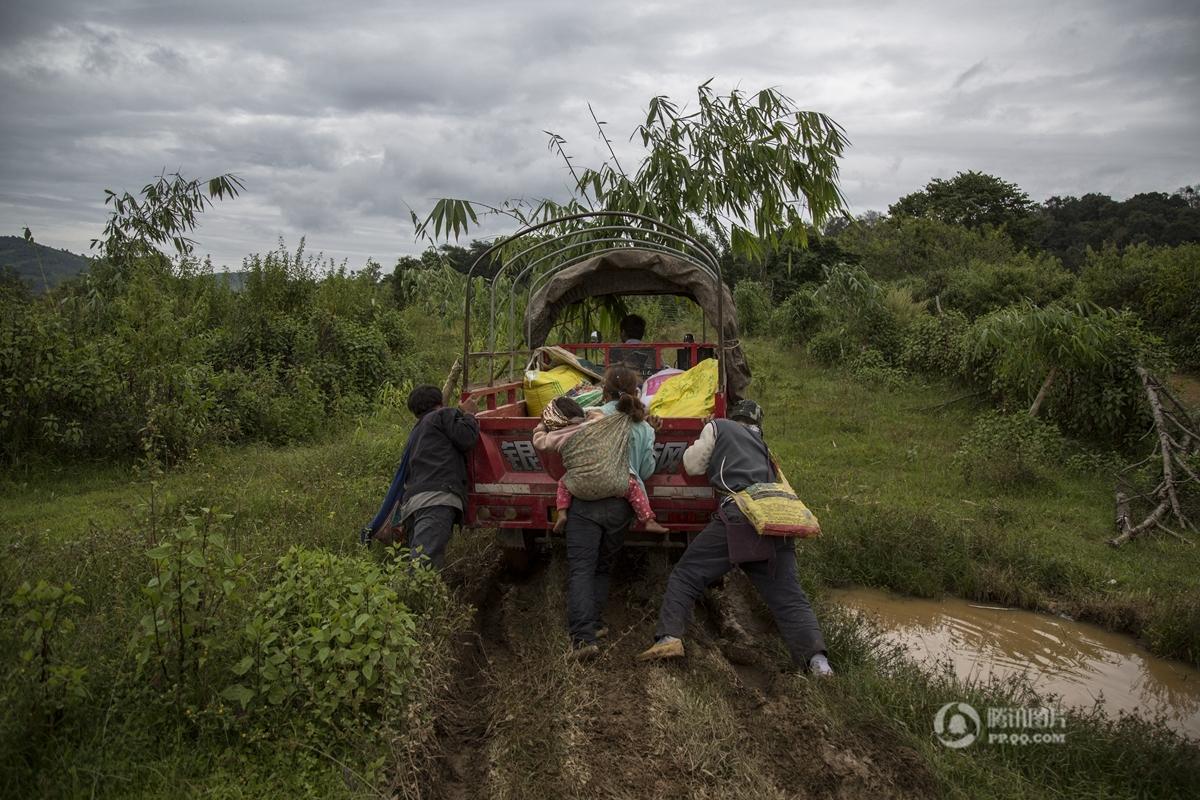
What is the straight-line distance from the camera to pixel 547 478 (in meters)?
5.36

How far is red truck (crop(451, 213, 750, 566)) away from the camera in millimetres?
5297

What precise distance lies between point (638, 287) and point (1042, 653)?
4.74m

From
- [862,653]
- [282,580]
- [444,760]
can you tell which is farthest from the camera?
[862,653]

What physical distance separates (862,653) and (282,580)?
3.29 meters

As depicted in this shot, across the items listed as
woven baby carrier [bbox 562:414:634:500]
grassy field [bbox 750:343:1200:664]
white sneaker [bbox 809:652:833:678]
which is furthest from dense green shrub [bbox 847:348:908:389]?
white sneaker [bbox 809:652:833:678]

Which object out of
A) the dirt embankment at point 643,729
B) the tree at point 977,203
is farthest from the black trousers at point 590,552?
the tree at point 977,203

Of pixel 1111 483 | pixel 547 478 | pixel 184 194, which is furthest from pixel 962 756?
pixel 184 194

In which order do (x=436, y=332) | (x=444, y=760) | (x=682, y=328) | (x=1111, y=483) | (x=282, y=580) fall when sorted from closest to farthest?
(x=444, y=760) < (x=282, y=580) < (x=1111, y=483) < (x=436, y=332) < (x=682, y=328)

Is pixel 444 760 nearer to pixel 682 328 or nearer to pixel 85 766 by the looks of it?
pixel 85 766

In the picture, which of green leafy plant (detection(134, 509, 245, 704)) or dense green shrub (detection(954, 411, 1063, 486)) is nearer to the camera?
green leafy plant (detection(134, 509, 245, 704))

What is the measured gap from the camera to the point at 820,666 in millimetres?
4387

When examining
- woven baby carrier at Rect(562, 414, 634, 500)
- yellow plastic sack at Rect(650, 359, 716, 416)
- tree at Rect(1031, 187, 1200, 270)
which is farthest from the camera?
tree at Rect(1031, 187, 1200, 270)

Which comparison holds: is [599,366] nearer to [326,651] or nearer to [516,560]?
[516,560]

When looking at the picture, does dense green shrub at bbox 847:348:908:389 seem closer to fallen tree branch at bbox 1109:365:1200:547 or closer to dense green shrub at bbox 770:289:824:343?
dense green shrub at bbox 770:289:824:343
